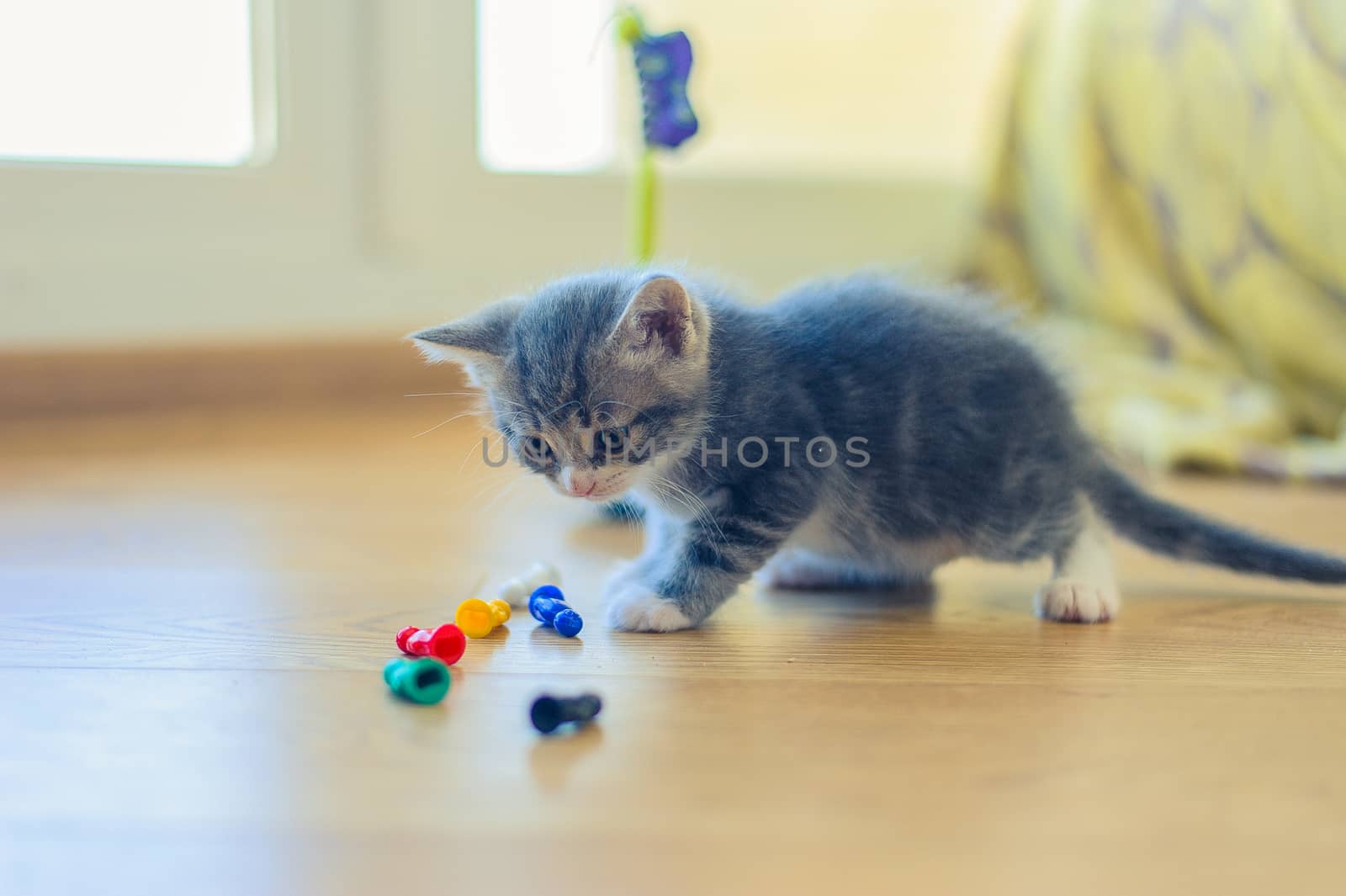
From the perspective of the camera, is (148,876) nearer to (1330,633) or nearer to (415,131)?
(1330,633)

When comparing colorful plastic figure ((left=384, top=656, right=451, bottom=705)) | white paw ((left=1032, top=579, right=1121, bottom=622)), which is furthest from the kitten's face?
white paw ((left=1032, top=579, right=1121, bottom=622))

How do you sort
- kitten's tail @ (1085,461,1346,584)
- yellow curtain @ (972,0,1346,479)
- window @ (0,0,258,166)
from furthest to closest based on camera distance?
window @ (0,0,258,166), yellow curtain @ (972,0,1346,479), kitten's tail @ (1085,461,1346,584)

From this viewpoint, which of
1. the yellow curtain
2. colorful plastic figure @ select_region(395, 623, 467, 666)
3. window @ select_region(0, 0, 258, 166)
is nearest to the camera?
colorful plastic figure @ select_region(395, 623, 467, 666)

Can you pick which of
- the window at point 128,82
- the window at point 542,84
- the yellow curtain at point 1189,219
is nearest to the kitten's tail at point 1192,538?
the yellow curtain at point 1189,219

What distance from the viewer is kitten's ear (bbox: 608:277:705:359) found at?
1197 millimetres

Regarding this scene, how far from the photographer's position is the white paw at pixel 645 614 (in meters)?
1.27

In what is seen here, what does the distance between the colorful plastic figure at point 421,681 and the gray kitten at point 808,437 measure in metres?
0.28

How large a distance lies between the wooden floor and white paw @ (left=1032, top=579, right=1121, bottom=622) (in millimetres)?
25

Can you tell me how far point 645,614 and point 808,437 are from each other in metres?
0.26

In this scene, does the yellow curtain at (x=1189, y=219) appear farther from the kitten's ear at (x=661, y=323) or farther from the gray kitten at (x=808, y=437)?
the kitten's ear at (x=661, y=323)

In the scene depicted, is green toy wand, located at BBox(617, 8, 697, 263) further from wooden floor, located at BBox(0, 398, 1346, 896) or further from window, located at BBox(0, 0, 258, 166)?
window, located at BBox(0, 0, 258, 166)

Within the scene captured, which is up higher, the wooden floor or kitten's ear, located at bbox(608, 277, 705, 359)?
kitten's ear, located at bbox(608, 277, 705, 359)

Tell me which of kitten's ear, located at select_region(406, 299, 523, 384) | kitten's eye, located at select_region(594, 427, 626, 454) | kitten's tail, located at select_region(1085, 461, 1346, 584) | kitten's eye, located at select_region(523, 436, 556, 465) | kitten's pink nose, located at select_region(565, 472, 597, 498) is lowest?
kitten's tail, located at select_region(1085, 461, 1346, 584)

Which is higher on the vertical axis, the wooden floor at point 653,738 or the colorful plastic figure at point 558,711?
the colorful plastic figure at point 558,711
